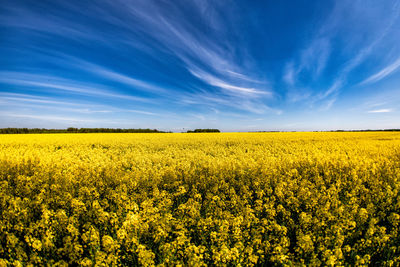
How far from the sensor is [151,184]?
7.83 m

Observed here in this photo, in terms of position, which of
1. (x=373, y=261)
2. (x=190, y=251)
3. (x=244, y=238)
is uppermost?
(x=190, y=251)

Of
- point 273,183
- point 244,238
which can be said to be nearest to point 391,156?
point 273,183

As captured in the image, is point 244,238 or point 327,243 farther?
point 244,238

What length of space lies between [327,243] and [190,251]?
2827 mm

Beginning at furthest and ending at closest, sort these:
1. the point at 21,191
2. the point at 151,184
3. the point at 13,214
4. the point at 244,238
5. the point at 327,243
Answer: the point at 151,184 → the point at 21,191 → the point at 13,214 → the point at 244,238 → the point at 327,243

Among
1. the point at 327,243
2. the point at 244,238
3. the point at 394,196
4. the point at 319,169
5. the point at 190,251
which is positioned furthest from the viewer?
the point at 319,169

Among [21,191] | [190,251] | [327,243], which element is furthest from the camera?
[21,191]

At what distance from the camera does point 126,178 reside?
26.7 feet

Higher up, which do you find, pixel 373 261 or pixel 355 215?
pixel 355 215

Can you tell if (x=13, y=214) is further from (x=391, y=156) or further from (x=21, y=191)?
(x=391, y=156)

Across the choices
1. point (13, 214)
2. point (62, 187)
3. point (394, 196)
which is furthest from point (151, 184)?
point (394, 196)

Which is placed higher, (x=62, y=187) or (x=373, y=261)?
(x=62, y=187)

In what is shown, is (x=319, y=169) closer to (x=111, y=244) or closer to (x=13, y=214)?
(x=111, y=244)

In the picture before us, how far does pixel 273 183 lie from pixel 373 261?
4.11m
